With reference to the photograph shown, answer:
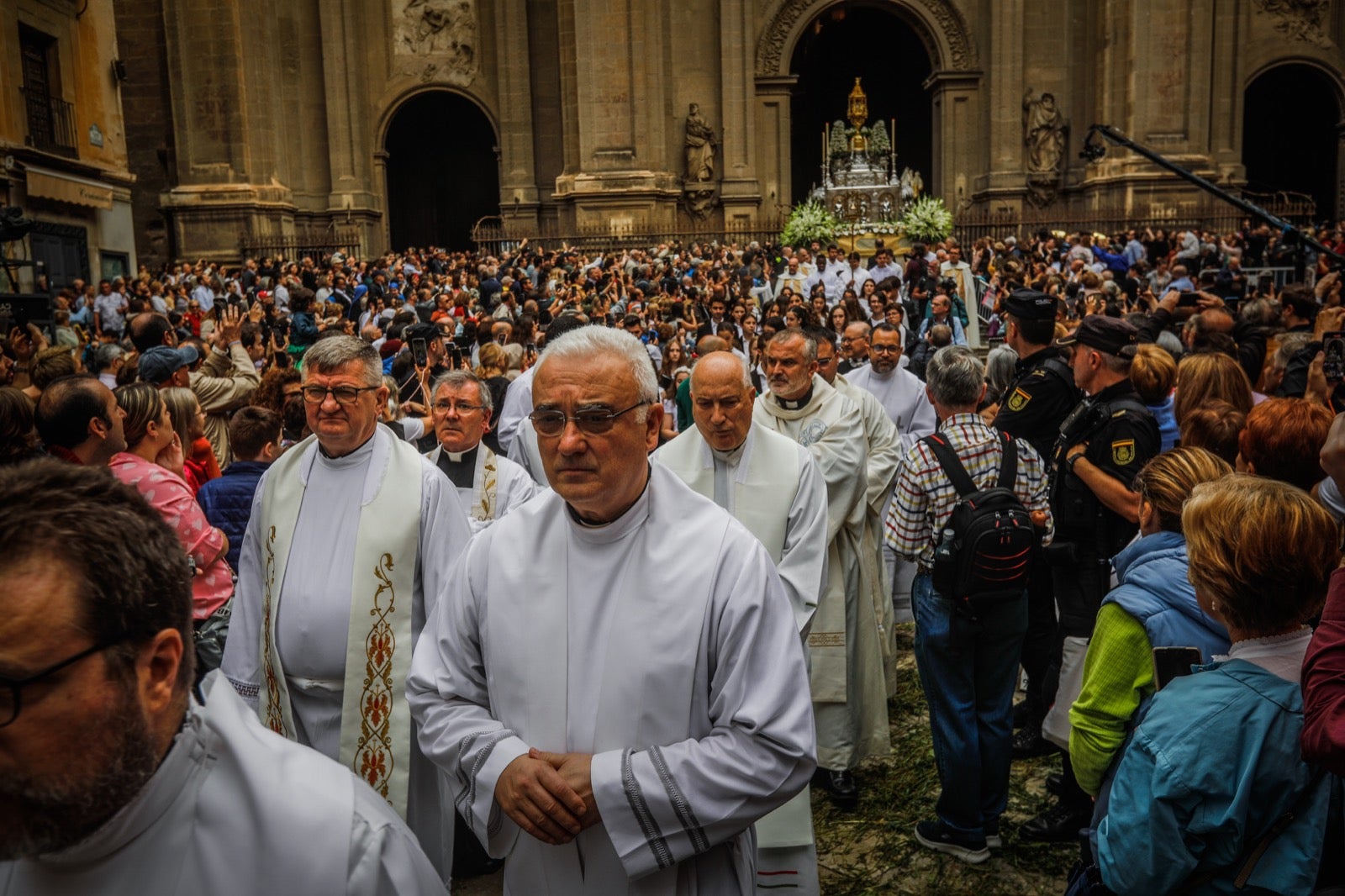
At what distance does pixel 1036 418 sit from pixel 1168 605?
2975 millimetres

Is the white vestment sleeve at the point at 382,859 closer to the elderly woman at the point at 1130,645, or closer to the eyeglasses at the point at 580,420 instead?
the eyeglasses at the point at 580,420

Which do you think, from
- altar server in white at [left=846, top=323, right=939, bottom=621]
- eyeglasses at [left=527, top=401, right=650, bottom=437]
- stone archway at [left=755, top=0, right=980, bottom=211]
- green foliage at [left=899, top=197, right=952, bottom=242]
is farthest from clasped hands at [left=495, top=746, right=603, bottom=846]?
stone archway at [left=755, top=0, right=980, bottom=211]

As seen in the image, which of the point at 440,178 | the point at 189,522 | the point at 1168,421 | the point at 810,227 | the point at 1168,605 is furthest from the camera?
the point at 440,178

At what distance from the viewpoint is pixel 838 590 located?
5219mm

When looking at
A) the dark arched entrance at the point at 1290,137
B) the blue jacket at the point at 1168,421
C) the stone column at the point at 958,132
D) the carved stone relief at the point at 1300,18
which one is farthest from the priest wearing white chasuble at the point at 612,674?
the dark arched entrance at the point at 1290,137

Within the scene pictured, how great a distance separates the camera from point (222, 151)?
1101 inches

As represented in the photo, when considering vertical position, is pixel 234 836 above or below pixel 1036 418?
below

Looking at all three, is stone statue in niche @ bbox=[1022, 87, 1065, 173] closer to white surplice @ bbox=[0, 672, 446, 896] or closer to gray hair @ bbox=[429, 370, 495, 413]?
gray hair @ bbox=[429, 370, 495, 413]

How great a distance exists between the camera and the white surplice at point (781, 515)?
13.1 feet

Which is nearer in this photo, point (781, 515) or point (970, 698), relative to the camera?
point (781, 515)

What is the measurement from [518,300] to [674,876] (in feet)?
54.2

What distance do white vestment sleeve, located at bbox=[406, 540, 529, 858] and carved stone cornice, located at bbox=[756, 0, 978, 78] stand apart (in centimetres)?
3042

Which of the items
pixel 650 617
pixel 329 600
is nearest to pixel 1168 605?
pixel 650 617

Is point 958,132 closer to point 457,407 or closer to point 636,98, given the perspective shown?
point 636,98
